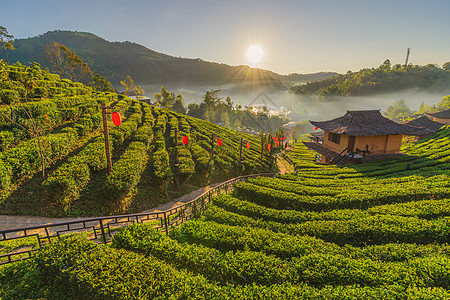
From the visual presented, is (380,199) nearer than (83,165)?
Yes

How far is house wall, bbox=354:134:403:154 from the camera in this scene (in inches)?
839

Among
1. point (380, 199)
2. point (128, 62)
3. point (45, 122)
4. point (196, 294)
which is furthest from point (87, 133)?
point (128, 62)

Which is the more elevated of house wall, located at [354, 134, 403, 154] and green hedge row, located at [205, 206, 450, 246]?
house wall, located at [354, 134, 403, 154]

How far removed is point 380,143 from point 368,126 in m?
2.39

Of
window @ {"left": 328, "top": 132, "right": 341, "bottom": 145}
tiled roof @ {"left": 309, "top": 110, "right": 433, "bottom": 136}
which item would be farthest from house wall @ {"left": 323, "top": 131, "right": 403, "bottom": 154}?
window @ {"left": 328, "top": 132, "right": 341, "bottom": 145}

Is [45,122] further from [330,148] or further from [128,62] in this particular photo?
[128,62]

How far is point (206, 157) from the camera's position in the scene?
20766 millimetres

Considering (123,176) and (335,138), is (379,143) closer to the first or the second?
(335,138)

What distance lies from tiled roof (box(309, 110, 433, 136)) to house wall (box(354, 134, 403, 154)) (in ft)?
2.43

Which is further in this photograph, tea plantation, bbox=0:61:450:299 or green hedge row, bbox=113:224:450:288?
green hedge row, bbox=113:224:450:288

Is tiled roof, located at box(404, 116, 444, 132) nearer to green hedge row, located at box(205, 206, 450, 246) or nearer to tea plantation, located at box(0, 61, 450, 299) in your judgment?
tea plantation, located at box(0, 61, 450, 299)

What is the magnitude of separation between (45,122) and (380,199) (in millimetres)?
26132

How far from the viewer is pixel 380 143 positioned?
21.7 m

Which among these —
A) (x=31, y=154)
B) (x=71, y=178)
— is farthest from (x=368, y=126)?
(x=31, y=154)
